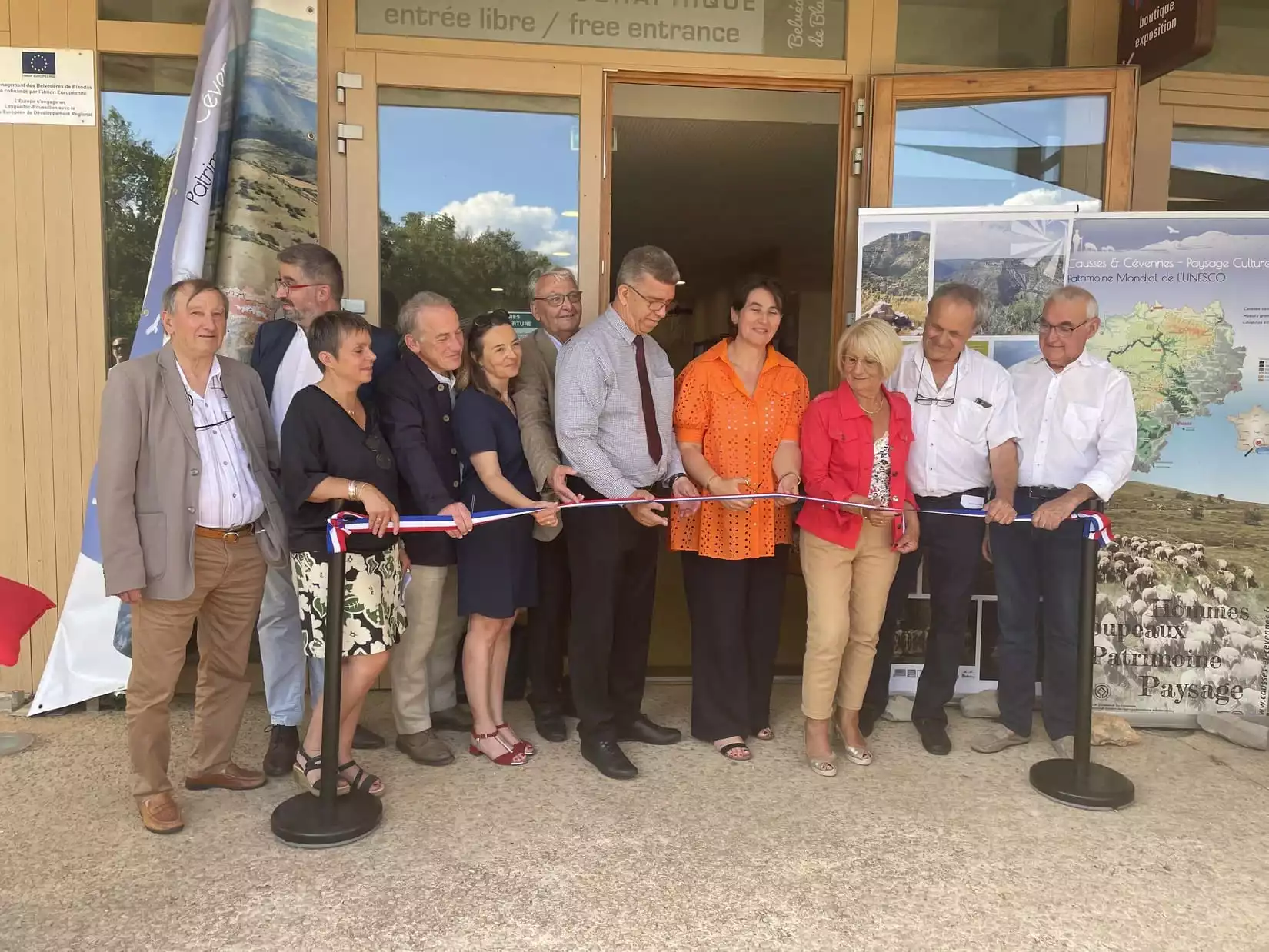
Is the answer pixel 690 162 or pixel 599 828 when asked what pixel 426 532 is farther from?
pixel 690 162

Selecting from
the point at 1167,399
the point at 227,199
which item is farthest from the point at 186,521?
the point at 1167,399

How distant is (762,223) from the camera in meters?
11.7

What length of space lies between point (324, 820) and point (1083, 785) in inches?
103

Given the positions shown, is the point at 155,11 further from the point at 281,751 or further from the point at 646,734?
the point at 646,734

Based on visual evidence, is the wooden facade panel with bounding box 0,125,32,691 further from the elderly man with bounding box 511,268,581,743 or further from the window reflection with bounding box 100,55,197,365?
the elderly man with bounding box 511,268,581,743

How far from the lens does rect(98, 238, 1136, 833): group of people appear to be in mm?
2986

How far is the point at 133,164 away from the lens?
4184 mm

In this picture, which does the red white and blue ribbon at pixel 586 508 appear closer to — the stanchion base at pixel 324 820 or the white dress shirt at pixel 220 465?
the white dress shirt at pixel 220 465

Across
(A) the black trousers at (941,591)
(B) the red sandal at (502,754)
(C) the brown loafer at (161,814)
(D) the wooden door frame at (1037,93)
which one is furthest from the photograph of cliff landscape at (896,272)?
(C) the brown loafer at (161,814)

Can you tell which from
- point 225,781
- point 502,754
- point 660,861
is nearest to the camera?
point 660,861

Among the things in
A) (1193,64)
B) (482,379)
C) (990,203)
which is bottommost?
(482,379)

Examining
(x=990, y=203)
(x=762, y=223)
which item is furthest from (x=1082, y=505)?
(x=762, y=223)

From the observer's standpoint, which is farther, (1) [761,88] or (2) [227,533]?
(1) [761,88]

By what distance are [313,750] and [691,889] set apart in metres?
1.43
